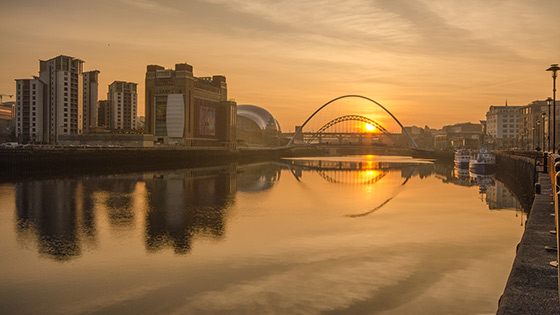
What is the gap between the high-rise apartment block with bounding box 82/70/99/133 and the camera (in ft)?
474

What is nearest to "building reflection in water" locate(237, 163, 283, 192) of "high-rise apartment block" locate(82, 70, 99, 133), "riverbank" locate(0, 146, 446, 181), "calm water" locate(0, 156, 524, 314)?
"calm water" locate(0, 156, 524, 314)

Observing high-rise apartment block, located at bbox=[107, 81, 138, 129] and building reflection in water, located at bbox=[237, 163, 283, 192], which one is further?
high-rise apartment block, located at bbox=[107, 81, 138, 129]

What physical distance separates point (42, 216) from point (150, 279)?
14.9 metres

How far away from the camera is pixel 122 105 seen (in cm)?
16575

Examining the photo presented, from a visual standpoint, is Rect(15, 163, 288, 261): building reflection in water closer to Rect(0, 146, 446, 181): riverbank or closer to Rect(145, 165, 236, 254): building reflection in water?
Rect(145, 165, 236, 254): building reflection in water

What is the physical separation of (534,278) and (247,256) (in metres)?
10.9

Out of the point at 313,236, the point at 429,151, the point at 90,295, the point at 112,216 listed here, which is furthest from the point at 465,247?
the point at 429,151

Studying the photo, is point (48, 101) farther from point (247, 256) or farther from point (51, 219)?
point (247, 256)

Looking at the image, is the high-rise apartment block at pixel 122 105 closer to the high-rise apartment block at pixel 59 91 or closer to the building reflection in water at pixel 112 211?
the high-rise apartment block at pixel 59 91

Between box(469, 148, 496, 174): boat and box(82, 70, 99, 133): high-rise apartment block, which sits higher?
box(82, 70, 99, 133): high-rise apartment block

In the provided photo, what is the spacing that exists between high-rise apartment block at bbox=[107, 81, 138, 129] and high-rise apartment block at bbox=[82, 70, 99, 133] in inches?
661

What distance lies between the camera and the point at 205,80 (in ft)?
471

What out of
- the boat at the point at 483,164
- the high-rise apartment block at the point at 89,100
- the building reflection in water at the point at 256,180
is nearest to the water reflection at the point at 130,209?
the building reflection in water at the point at 256,180

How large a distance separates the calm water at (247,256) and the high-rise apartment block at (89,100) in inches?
4525
